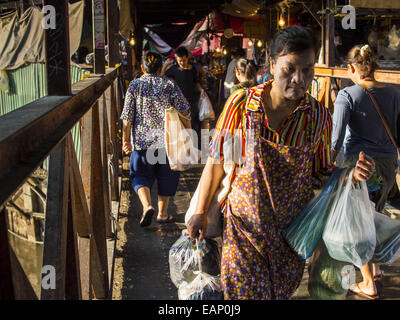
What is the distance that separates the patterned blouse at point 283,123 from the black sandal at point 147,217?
2.49 m

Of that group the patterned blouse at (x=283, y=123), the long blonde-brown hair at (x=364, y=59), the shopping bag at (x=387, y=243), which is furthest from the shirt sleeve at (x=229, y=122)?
the long blonde-brown hair at (x=364, y=59)

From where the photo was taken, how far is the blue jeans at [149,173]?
4672 mm

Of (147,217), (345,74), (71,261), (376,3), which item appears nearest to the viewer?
(71,261)

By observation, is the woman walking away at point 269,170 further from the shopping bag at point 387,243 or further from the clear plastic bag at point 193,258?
the shopping bag at point 387,243

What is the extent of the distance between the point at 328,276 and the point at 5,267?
159 cm

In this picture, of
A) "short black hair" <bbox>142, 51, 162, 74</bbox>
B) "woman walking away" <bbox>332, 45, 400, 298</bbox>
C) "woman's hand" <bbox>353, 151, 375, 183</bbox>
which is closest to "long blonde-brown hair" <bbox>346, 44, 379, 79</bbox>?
"woman walking away" <bbox>332, 45, 400, 298</bbox>

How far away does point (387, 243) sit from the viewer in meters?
2.19

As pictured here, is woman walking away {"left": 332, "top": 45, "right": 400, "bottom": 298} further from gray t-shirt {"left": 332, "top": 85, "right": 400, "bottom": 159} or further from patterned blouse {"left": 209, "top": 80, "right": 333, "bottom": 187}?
patterned blouse {"left": 209, "top": 80, "right": 333, "bottom": 187}

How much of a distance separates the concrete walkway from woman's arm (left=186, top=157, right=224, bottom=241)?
4.62 feet

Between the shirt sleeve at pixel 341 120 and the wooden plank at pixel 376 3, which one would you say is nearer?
the shirt sleeve at pixel 341 120

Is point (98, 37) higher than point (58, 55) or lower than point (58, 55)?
higher

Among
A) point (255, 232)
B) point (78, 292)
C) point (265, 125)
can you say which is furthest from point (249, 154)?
point (78, 292)

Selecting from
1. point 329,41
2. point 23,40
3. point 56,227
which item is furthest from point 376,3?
point 23,40

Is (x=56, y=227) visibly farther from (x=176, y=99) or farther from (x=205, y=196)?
(x=176, y=99)
